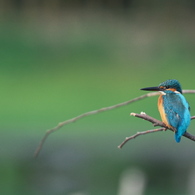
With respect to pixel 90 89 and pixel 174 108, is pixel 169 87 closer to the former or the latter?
pixel 174 108

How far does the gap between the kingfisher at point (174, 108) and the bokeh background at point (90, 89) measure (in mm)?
4687

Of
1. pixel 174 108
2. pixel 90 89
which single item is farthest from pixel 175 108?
pixel 90 89

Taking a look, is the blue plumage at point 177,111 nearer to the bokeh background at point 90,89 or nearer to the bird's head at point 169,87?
the bird's head at point 169,87

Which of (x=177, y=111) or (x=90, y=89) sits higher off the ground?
(x=177, y=111)

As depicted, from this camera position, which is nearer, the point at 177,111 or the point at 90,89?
the point at 177,111

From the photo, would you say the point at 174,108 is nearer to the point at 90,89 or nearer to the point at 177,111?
the point at 177,111

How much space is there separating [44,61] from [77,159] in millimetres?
3106

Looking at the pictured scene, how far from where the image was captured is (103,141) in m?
7.03

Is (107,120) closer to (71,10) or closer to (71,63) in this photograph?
(71,63)

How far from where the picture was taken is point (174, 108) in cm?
130

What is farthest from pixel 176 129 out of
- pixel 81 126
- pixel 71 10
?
pixel 71 10

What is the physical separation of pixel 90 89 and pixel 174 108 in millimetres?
6789

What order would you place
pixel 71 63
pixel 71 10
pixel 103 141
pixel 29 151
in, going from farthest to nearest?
pixel 71 10 → pixel 71 63 → pixel 103 141 → pixel 29 151

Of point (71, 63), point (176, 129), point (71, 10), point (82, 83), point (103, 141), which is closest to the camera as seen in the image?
point (176, 129)
